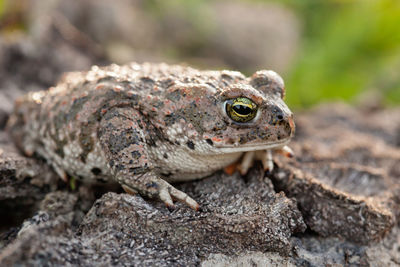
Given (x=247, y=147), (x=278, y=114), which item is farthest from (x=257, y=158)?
(x=278, y=114)

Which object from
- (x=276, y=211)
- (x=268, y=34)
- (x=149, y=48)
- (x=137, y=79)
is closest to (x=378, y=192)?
(x=276, y=211)

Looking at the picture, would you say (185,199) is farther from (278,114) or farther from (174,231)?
(278,114)

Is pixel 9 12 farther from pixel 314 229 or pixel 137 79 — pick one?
pixel 314 229

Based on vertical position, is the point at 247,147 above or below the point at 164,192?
above

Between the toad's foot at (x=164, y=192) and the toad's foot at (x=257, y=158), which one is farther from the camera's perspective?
the toad's foot at (x=257, y=158)

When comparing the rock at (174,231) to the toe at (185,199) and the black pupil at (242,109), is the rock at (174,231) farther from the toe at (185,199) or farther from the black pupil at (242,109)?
the black pupil at (242,109)

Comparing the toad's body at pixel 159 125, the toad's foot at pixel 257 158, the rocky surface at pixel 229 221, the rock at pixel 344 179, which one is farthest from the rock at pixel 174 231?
the toad's foot at pixel 257 158
